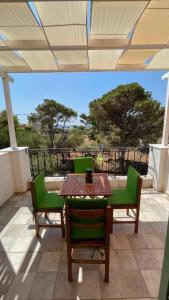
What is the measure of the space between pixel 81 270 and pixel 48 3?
2.64 meters

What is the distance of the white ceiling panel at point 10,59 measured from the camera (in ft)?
7.84

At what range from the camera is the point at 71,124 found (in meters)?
9.03

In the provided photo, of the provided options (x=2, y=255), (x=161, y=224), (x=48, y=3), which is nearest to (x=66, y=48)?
(x=48, y=3)

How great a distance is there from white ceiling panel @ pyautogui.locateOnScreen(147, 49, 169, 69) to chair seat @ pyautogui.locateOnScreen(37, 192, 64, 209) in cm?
264

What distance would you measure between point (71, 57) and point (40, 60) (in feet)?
1.67

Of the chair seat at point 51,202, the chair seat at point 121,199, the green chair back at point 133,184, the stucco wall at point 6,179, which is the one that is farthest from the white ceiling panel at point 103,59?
the stucco wall at point 6,179

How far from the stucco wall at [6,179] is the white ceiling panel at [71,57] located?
207 centimetres

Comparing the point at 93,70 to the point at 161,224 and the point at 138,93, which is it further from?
the point at 138,93

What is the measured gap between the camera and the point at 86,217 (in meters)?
1.39

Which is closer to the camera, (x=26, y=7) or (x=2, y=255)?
(x=26, y=7)

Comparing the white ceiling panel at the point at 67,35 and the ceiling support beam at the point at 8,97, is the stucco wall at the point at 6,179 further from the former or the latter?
the white ceiling panel at the point at 67,35

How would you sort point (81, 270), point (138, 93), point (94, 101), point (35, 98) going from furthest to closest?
point (35, 98) < point (94, 101) < point (138, 93) < point (81, 270)

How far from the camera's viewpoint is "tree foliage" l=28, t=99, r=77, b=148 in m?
8.30

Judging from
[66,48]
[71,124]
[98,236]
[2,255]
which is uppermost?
[66,48]
